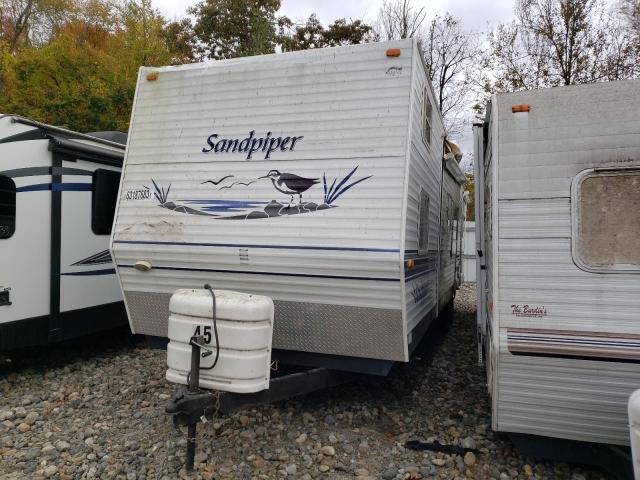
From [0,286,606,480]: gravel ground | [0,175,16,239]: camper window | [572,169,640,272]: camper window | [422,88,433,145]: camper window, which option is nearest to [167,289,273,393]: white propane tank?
[0,286,606,480]: gravel ground

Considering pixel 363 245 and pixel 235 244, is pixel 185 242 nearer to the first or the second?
pixel 235 244

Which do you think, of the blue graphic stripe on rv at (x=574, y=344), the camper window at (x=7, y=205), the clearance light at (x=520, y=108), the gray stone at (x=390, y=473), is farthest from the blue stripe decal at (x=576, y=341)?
the camper window at (x=7, y=205)

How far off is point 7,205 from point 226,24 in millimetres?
17931

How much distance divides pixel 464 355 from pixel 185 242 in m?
4.24

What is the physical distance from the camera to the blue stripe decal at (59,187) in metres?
5.03

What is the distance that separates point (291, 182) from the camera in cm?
391

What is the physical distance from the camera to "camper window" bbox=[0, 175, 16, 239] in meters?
4.88

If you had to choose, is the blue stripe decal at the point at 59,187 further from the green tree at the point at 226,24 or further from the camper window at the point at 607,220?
the green tree at the point at 226,24

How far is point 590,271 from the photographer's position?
121 inches

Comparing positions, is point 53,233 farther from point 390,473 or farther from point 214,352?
point 390,473

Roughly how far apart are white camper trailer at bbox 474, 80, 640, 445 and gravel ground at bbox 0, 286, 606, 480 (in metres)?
0.70

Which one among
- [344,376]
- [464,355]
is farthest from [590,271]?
[464,355]

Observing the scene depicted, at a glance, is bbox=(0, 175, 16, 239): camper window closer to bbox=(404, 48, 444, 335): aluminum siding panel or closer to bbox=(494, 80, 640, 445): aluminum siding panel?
bbox=(404, 48, 444, 335): aluminum siding panel

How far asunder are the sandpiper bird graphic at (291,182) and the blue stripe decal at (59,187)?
9.00ft
